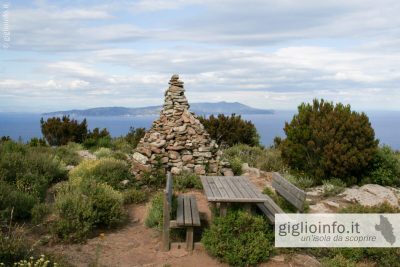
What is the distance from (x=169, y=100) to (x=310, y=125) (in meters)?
3.88

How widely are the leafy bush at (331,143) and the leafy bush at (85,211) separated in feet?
18.2

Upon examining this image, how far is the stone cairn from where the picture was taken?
9.94 m

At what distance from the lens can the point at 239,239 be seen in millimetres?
5891

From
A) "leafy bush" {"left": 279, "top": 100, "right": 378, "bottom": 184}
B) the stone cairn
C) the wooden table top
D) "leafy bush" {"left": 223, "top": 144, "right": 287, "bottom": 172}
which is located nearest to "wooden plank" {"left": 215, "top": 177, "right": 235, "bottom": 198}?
the wooden table top

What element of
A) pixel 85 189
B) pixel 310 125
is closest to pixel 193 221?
pixel 85 189

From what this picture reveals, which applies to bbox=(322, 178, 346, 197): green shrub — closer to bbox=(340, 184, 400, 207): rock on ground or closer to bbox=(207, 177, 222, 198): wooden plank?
bbox=(340, 184, 400, 207): rock on ground

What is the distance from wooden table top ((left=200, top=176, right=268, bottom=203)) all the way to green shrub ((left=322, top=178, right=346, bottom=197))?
2.98 metres

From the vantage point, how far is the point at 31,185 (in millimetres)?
8500

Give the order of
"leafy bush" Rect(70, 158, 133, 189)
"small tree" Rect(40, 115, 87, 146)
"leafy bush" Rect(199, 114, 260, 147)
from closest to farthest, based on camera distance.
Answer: "leafy bush" Rect(70, 158, 133, 189) < "leafy bush" Rect(199, 114, 260, 147) < "small tree" Rect(40, 115, 87, 146)

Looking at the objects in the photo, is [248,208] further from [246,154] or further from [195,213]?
[246,154]

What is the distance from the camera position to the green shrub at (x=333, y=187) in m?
9.59

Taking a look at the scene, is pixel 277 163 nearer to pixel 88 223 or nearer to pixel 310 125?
pixel 310 125

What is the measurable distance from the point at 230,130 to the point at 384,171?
7355 millimetres

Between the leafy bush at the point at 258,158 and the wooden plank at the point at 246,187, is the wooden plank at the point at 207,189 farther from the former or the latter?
the leafy bush at the point at 258,158
